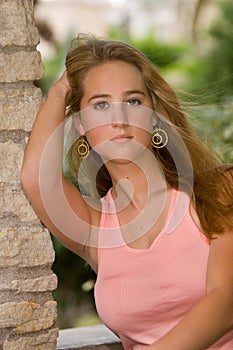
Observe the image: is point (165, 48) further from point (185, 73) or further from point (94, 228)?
point (94, 228)

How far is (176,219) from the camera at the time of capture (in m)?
2.53

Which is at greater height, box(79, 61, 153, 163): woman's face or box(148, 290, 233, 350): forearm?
box(79, 61, 153, 163): woman's face

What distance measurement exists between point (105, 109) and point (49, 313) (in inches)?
21.9

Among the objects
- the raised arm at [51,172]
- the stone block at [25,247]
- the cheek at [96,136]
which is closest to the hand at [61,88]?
the raised arm at [51,172]

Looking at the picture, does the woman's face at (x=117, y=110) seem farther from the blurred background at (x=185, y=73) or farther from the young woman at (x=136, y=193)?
the blurred background at (x=185, y=73)

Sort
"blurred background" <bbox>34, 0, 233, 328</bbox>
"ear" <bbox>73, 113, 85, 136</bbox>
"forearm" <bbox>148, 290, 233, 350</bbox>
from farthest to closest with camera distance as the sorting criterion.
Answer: "blurred background" <bbox>34, 0, 233, 328</bbox> → "ear" <bbox>73, 113, 85, 136</bbox> → "forearm" <bbox>148, 290, 233, 350</bbox>

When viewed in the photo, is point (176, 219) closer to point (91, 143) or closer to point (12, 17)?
point (91, 143)

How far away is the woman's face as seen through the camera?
2455 mm

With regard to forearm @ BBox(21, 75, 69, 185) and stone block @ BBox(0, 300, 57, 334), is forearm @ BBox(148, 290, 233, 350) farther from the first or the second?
forearm @ BBox(21, 75, 69, 185)

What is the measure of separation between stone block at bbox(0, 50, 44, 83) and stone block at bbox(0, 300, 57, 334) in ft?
1.86

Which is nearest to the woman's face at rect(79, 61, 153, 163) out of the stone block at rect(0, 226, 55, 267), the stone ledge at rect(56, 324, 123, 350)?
the stone block at rect(0, 226, 55, 267)

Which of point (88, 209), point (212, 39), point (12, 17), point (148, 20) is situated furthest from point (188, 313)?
point (148, 20)

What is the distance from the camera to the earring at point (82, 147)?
2.61 metres

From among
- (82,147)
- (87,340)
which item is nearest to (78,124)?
(82,147)
